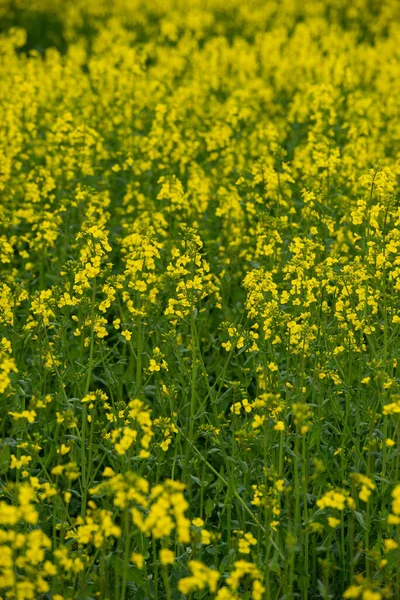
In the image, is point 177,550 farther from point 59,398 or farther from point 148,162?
point 148,162

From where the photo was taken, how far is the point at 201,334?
21.2 feet

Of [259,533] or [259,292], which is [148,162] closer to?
[259,292]

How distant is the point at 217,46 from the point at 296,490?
1038 centimetres

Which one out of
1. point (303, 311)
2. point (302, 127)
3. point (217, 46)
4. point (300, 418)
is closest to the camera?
point (300, 418)

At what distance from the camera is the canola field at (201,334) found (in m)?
4.00

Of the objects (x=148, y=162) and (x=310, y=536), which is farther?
(x=148, y=162)

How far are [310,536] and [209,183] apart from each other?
3711 millimetres

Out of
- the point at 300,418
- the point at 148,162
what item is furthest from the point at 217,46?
the point at 300,418

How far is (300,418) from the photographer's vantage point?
371 cm

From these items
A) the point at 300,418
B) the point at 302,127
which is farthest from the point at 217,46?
the point at 300,418

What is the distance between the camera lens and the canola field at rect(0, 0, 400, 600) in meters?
4.00

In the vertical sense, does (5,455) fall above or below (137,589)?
above

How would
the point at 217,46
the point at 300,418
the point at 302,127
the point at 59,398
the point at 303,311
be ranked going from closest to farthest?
the point at 300,418
the point at 59,398
the point at 303,311
the point at 302,127
the point at 217,46

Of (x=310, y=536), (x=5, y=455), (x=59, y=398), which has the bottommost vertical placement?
(x=310, y=536)
